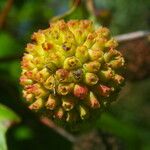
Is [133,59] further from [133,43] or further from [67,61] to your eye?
[67,61]

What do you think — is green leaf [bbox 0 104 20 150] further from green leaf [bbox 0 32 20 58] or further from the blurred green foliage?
green leaf [bbox 0 32 20 58]

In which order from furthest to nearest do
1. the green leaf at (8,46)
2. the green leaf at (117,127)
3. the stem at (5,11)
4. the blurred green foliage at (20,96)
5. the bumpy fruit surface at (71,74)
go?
the green leaf at (8,46) < the green leaf at (117,127) < the stem at (5,11) < the blurred green foliage at (20,96) < the bumpy fruit surface at (71,74)

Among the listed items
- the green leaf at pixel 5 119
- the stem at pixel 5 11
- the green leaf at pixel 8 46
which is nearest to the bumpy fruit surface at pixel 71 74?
the green leaf at pixel 5 119

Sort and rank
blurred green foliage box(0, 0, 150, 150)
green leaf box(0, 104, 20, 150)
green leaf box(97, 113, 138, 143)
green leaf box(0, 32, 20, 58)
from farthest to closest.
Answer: green leaf box(0, 32, 20, 58), green leaf box(97, 113, 138, 143), blurred green foliage box(0, 0, 150, 150), green leaf box(0, 104, 20, 150)

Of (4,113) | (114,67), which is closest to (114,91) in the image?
(114,67)

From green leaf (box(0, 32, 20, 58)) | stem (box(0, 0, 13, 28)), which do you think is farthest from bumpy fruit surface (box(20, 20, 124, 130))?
green leaf (box(0, 32, 20, 58))

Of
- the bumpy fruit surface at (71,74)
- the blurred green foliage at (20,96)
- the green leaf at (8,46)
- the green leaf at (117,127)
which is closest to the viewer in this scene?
the bumpy fruit surface at (71,74)

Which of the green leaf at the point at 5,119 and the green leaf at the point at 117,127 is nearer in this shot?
the green leaf at the point at 5,119

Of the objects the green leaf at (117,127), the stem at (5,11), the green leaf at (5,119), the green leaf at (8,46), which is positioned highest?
the stem at (5,11)

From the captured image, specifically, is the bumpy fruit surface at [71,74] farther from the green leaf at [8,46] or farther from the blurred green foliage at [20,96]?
the green leaf at [8,46]

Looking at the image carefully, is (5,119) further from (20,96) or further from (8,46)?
(8,46)
